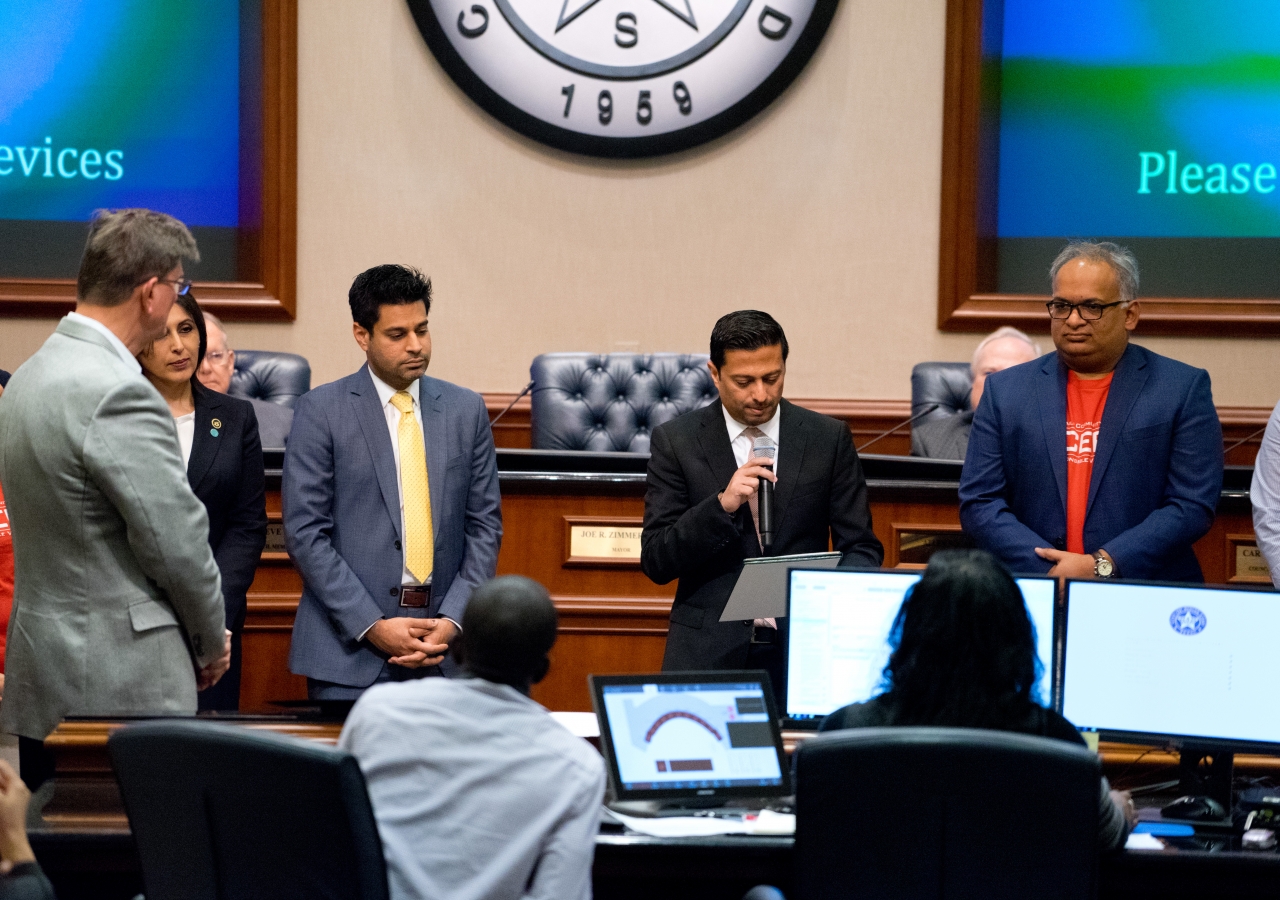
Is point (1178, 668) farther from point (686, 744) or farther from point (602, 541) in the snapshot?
point (602, 541)

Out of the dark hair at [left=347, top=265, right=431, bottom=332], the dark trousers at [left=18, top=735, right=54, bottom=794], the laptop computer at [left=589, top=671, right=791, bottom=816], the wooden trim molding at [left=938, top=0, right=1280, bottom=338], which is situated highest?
the wooden trim molding at [left=938, top=0, right=1280, bottom=338]

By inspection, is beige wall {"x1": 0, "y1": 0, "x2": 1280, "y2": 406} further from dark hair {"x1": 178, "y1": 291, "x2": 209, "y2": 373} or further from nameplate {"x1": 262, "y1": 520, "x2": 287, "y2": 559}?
dark hair {"x1": 178, "y1": 291, "x2": 209, "y2": 373}

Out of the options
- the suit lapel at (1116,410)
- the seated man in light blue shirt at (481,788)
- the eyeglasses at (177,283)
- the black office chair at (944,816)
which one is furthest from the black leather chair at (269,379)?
the black office chair at (944,816)

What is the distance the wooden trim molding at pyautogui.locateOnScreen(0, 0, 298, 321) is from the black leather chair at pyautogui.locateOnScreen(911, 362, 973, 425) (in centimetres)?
248

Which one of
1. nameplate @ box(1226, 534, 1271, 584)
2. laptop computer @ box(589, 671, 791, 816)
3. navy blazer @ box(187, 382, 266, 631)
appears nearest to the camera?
laptop computer @ box(589, 671, 791, 816)

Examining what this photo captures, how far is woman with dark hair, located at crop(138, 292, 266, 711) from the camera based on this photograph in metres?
3.14

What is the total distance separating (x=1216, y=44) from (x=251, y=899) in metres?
5.20

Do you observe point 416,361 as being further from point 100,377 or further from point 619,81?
point 619,81

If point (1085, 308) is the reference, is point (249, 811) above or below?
below

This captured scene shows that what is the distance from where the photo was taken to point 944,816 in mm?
1783

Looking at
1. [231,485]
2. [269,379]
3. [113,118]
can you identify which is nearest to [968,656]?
[231,485]

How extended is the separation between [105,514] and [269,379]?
103 inches

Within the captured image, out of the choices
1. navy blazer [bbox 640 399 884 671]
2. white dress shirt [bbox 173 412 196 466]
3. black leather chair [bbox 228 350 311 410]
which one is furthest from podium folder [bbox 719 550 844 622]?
black leather chair [bbox 228 350 311 410]

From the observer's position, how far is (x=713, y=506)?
2883 millimetres
